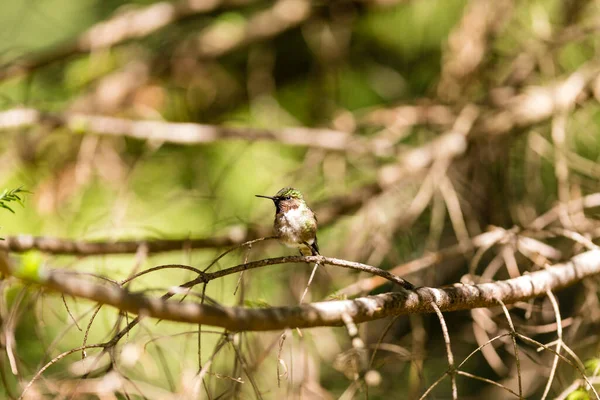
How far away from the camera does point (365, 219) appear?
3.34 meters

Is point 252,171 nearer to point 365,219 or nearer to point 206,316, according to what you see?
point 365,219

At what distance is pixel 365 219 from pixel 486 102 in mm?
1094

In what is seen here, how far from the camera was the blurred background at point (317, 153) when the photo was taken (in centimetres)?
320

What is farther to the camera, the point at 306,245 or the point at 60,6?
the point at 60,6

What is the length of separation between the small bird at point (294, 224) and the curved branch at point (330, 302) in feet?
1.99

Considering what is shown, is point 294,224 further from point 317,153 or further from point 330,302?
point 317,153

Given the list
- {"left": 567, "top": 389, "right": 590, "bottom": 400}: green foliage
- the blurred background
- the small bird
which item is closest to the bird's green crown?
the small bird

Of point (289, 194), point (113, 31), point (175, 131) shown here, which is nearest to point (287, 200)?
point (289, 194)

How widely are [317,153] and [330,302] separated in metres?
2.33

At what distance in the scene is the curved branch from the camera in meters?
1.15

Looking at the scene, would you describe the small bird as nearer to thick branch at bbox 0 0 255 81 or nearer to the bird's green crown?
the bird's green crown

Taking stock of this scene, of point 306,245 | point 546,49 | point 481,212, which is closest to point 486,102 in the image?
point 546,49

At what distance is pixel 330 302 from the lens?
4.79ft

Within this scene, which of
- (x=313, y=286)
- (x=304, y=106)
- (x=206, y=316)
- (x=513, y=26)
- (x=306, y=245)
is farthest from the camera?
(x=304, y=106)
